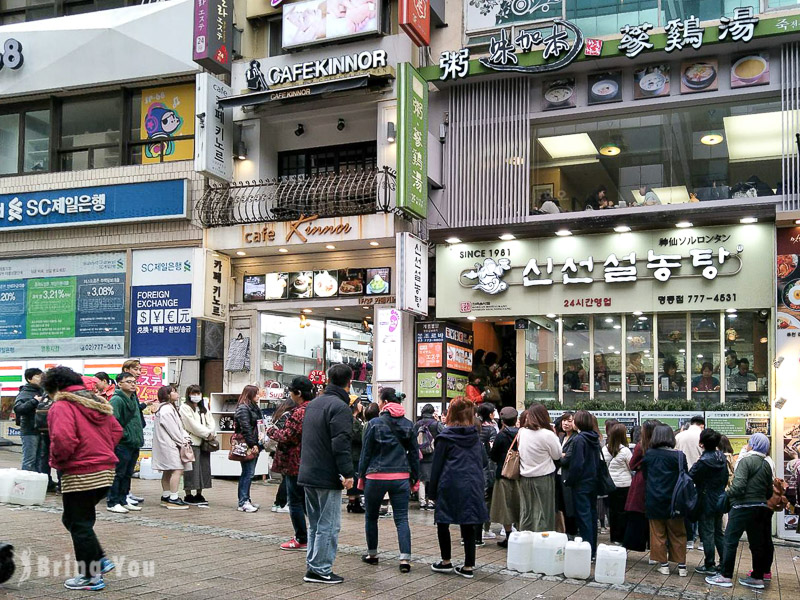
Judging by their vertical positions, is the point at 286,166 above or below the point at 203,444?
above

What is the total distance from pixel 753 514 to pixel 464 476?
10.4 feet

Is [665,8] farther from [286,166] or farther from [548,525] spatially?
[548,525]

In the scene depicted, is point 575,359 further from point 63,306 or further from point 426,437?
point 63,306

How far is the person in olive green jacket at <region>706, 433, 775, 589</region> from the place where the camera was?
31.1 ft

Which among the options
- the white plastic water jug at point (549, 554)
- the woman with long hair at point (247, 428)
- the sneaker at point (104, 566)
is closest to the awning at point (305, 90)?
the woman with long hair at point (247, 428)

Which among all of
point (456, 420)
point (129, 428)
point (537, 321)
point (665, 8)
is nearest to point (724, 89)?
point (665, 8)

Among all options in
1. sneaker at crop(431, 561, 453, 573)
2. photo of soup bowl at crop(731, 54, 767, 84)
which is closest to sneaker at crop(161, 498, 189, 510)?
sneaker at crop(431, 561, 453, 573)

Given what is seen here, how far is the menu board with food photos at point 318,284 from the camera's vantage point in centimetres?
1889

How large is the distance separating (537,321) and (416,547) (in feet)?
26.0

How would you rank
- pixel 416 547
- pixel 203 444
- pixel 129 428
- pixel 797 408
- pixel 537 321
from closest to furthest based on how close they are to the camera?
pixel 416 547
pixel 129 428
pixel 203 444
pixel 797 408
pixel 537 321

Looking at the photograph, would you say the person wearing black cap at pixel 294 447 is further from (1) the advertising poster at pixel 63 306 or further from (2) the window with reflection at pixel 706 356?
(1) the advertising poster at pixel 63 306

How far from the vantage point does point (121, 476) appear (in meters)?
12.1

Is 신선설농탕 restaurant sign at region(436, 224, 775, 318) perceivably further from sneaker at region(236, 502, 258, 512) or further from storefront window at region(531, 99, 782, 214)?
sneaker at region(236, 502, 258, 512)

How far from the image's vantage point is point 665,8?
16.9 meters
